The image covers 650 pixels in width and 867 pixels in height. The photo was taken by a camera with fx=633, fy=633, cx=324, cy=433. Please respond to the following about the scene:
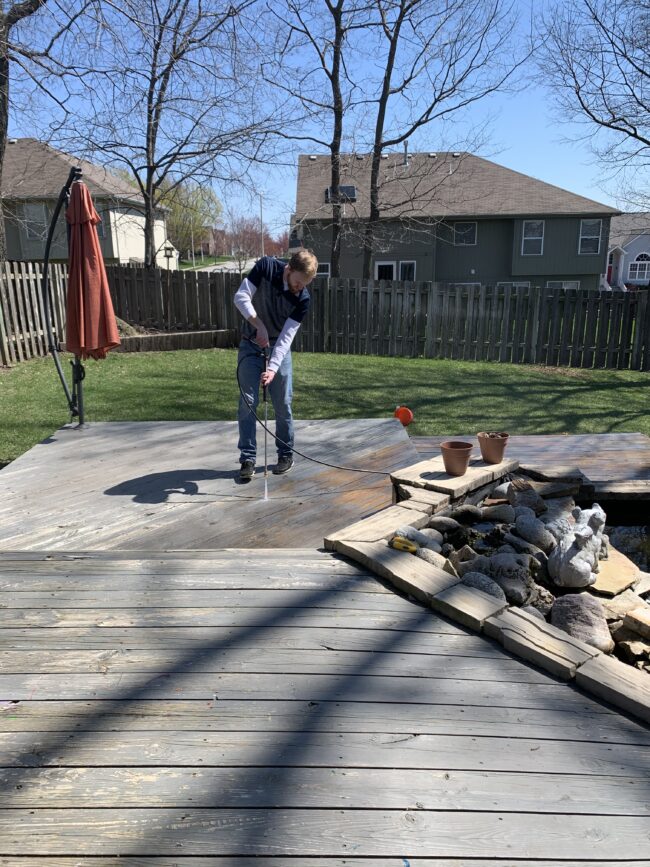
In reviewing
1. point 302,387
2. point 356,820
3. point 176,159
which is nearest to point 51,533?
point 356,820

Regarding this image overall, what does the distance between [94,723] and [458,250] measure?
82.0 ft

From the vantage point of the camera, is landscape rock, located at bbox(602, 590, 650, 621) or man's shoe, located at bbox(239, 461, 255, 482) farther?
man's shoe, located at bbox(239, 461, 255, 482)

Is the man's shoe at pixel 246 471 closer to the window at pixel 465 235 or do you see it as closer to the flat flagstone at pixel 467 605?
the flat flagstone at pixel 467 605

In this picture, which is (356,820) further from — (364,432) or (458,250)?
(458,250)

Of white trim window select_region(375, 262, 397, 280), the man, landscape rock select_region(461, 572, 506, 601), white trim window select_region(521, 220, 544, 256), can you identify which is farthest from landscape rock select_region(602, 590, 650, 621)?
white trim window select_region(521, 220, 544, 256)

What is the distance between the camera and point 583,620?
2.90 metres

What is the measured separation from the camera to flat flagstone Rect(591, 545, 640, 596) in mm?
3601

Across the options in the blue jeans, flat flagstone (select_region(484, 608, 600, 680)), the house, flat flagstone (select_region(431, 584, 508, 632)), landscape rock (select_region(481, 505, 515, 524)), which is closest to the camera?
flat flagstone (select_region(484, 608, 600, 680))

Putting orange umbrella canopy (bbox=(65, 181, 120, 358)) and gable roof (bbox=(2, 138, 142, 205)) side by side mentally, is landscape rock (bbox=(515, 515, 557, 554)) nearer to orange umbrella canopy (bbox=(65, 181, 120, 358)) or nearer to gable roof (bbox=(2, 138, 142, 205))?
orange umbrella canopy (bbox=(65, 181, 120, 358))

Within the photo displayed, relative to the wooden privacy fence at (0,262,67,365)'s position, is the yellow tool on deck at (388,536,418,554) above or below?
below

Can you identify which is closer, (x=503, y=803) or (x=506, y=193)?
(x=503, y=803)

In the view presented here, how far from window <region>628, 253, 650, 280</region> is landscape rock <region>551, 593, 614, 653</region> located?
51.0m

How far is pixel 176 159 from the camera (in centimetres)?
1673

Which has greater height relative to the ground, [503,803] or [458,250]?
[458,250]
